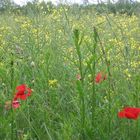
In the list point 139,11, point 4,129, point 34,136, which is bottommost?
point 34,136

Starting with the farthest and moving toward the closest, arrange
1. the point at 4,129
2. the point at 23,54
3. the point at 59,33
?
the point at 59,33 < the point at 23,54 < the point at 4,129

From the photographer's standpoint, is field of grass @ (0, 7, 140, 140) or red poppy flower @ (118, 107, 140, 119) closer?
red poppy flower @ (118, 107, 140, 119)

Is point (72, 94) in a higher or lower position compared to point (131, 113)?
lower

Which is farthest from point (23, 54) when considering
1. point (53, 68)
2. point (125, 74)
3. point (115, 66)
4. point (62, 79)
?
point (125, 74)

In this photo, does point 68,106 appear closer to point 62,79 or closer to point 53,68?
point 62,79

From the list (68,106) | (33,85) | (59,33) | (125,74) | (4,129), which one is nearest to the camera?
(4,129)

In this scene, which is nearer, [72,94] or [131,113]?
[131,113]

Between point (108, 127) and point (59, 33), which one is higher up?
point (59, 33)

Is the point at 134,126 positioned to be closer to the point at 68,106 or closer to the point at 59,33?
the point at 68,106

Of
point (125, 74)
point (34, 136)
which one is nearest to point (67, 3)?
point (125, 74)

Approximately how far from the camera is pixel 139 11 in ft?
7.02

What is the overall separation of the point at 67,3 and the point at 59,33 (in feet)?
4.07

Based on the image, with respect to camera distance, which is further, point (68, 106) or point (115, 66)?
point (115, 66)

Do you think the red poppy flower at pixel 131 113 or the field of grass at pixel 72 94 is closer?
the red poppy flower at pixel 131 113
